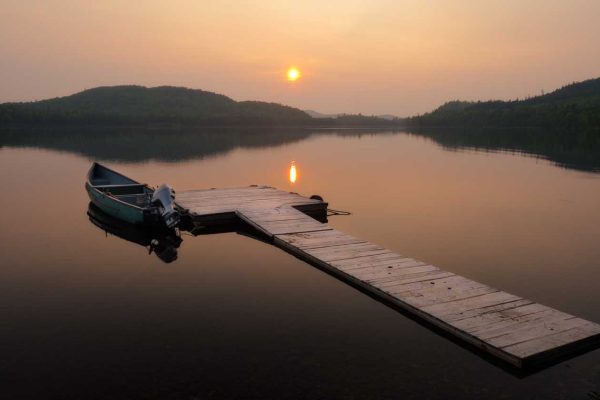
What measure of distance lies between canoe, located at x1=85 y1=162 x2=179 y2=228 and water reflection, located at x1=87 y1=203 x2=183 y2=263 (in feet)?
1.13

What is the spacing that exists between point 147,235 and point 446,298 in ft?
38.6

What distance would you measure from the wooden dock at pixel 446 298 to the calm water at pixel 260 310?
38cm

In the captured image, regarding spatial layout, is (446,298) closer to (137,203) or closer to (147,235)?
(147,235)

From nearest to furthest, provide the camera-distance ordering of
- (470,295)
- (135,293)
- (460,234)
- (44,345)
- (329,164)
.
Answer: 1. (44,345)
2. (470,295)
3. (135,293)
4. (460,234)
5. (329,164)

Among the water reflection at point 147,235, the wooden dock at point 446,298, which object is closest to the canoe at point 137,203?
the water reflection at point 147,235

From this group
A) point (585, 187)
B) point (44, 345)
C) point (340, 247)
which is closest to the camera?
point (44, 345)

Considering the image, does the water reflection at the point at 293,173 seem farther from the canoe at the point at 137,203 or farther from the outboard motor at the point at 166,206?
the outboard motor at the point at 166,206

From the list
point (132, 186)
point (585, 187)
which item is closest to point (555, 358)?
point (132, 186)

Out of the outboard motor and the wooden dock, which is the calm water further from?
the outboard motor

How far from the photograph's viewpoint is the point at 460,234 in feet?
56.7

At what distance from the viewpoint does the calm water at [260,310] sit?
7.38m

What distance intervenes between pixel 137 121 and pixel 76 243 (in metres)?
159

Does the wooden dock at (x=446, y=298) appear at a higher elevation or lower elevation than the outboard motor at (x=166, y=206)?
lower

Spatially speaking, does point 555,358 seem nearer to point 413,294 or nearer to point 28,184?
point 413,294
